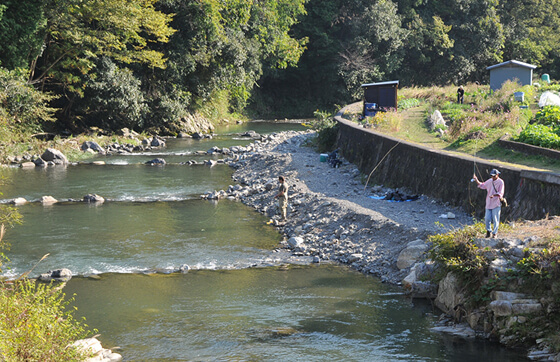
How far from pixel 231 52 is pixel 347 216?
27.5m

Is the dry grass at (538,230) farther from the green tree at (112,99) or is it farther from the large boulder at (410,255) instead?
the green tree at (112,99)

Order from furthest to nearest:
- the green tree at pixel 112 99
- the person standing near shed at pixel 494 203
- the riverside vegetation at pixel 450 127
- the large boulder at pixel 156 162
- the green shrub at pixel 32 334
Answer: the green tree at pixel 112 99 < the large boulder at pixel 156 162 < the person standing near shed at pixel 494 203 < the riverside vegetation at pixel 450 127 < the green shrub at pixel 32 334

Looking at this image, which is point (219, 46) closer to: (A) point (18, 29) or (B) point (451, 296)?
(A) point (18, 29)

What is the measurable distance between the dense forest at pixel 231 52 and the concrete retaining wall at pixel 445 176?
13.2 meters

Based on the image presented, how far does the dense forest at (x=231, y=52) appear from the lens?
3269 cm

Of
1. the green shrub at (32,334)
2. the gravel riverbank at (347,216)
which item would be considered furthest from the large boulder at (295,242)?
the green shrub at (32,334)

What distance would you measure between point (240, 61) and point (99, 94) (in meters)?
11.0

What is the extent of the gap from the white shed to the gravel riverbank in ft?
45.6

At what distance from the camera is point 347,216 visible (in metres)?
17.1

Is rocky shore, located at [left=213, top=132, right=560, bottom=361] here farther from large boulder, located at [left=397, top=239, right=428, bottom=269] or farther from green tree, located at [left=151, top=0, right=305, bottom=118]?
green tree, located at [left=151, top=0, right=305, bottom=118]

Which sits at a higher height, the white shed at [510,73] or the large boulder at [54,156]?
the white shed at [510,73]

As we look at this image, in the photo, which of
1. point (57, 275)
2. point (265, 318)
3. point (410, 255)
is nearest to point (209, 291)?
point (265, 318)

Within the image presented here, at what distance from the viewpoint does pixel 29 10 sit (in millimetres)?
29781

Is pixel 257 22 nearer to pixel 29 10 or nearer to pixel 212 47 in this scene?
pixel 212 47
